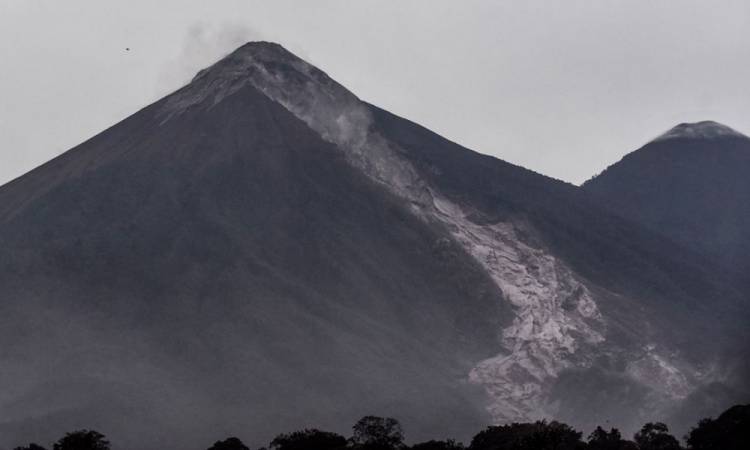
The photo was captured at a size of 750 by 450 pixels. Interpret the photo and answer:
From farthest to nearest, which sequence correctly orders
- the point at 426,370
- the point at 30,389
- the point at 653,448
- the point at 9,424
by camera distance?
the point at 426,370
the point at 30,389
the point at 9,424
the point at 653,448

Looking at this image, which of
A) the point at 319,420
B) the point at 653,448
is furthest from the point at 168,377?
the point at 653,448

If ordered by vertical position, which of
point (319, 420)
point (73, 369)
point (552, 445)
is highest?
point (73, 369)

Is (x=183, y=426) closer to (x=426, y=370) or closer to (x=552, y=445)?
(x=426, y=370)

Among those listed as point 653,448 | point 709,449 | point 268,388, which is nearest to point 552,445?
point 709,449

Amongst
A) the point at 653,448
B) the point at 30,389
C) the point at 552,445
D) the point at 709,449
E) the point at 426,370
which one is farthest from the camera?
the point at 426,370

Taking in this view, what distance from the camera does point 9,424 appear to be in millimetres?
166875

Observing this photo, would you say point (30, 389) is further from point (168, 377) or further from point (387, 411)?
point (387, 411)

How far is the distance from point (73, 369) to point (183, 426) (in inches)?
866

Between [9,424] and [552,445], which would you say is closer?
[552,445]

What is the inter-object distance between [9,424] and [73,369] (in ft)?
65.0

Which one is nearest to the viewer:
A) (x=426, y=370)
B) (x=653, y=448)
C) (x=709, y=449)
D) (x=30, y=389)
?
(x=709, y=449)

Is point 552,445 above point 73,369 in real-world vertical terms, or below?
below

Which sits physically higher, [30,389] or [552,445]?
[30,389]

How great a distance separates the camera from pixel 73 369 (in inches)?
7323
